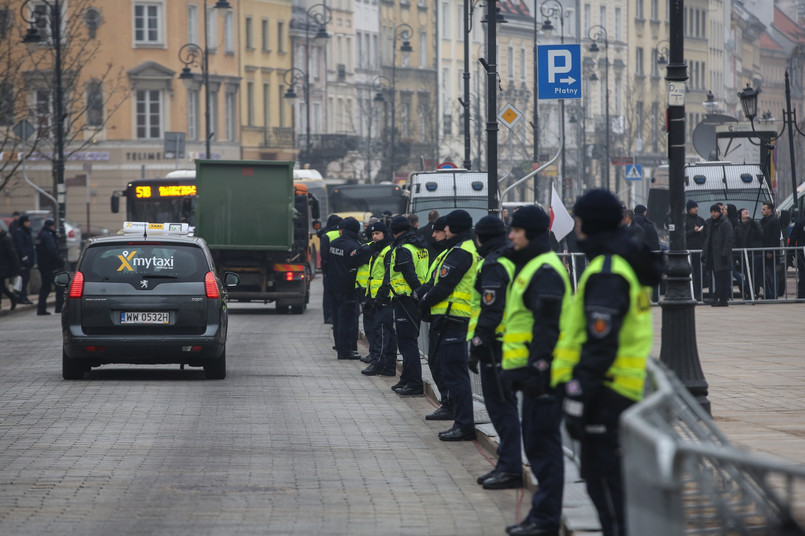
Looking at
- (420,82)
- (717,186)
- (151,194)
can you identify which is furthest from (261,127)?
(717,186)

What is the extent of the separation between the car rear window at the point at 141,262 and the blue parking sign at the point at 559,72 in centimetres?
666

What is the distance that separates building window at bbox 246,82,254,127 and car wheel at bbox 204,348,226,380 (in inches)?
2630

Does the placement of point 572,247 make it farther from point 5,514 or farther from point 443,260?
point 5,514

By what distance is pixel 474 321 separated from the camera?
9766 millimetres

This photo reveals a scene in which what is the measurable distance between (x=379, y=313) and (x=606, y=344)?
424 inches

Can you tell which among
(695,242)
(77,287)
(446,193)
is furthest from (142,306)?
(446,193)

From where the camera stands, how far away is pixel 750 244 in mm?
28844

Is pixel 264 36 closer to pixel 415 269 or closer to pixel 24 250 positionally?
pixel 24 250

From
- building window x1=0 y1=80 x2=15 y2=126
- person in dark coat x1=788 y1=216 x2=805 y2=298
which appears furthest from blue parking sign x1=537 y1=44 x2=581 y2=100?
building window x1=0 y1=80 x2=15 y2=126

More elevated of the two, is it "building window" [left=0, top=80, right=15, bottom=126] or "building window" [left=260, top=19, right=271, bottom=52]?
"building window" [left=260, top=19, right=271, bottom=52]

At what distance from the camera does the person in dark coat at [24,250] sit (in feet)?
108

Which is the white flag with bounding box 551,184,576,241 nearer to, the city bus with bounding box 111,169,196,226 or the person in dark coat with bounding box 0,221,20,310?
the person in dark coat with bounding box 0,221,20,310

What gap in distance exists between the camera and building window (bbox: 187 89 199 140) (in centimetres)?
7725

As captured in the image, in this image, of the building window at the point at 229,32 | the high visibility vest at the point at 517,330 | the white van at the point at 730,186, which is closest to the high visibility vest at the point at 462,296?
the high visibility vest at the point at 517,330
